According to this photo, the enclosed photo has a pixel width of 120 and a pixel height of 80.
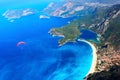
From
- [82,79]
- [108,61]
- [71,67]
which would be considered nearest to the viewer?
[82,79]

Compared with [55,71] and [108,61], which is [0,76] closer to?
[55,71]

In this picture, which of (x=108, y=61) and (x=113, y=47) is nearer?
(x=108, y=61)

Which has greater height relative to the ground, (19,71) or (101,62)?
(19,71)

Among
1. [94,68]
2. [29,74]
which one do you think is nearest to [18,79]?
[29,74]

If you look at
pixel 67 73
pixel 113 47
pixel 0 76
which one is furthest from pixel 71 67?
pixel 0 76

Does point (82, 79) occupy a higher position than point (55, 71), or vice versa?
point (55, 71)

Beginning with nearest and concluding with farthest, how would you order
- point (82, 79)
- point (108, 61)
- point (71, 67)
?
point (82, 79)
point (108, 61)
point (71, 67)

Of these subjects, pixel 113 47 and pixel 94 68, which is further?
pixel 113 47

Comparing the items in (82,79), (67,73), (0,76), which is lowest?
(82,79)

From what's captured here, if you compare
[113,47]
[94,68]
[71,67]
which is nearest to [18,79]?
[71,67]

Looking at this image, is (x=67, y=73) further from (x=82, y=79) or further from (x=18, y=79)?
(x=18, y=79)
